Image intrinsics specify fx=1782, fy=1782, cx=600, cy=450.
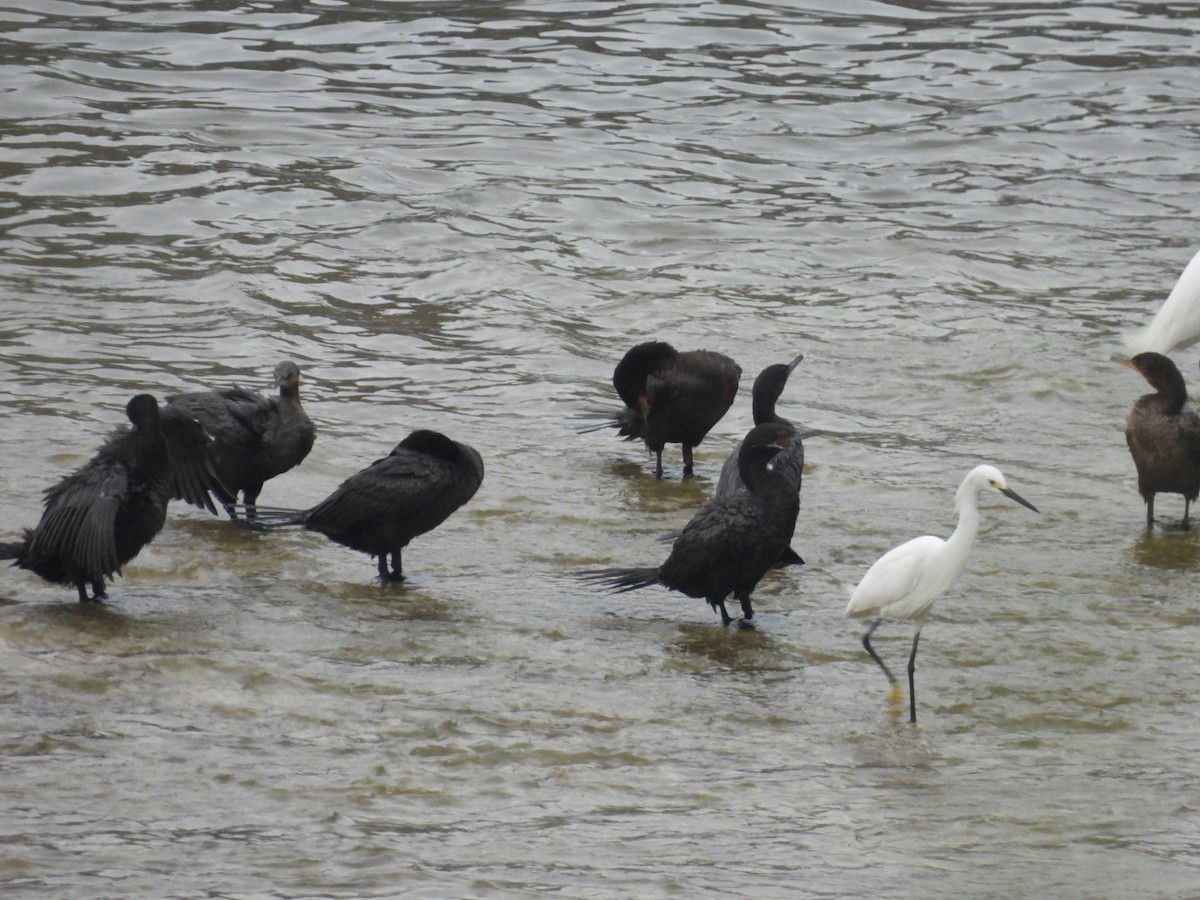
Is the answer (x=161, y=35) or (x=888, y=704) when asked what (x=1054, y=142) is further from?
(x=888, y=704)

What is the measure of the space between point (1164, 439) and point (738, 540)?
8.29 ft

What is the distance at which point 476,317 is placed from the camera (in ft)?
42.5

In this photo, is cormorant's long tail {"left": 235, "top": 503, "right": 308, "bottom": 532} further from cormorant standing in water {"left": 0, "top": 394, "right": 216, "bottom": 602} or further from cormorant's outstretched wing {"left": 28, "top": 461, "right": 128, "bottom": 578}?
cormorant's outstretched wing {"left": 28, "top": 461, "right": 128, "bottom": 578}

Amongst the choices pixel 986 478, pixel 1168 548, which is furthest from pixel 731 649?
pixel 1168 548

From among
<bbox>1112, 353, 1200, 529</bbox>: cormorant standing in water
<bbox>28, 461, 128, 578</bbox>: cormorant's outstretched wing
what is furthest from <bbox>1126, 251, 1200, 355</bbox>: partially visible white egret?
<bbox>28, 461, 128, 578</bbox>: cormorant's outstretched wing

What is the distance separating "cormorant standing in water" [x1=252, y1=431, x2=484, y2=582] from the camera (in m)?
7.70

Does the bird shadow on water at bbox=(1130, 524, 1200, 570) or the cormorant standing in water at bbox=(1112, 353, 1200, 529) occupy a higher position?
the cormorant standing in water at bbox=(1112, 353, 1200, 529)

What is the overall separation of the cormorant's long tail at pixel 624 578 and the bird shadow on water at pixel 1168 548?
7.90ft

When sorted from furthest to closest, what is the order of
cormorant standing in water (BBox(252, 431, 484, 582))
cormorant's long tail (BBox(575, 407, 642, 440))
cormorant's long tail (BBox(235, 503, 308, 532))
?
cormorant's long tail (BBox(575, 407, 642, 440)), cormorant's long tail (BBox(235, 503, 308, 532)), cormorant standing in water (BBox(252, 431, 484, 582))

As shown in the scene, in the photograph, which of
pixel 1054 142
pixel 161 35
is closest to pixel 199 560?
pixel 1054 142

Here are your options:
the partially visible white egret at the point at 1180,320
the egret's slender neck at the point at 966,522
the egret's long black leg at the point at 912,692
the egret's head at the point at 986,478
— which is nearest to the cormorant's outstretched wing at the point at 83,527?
the egret's long black leg at the point at 912,692

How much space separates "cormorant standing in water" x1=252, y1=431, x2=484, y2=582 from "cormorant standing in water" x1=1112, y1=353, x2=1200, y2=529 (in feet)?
10.8

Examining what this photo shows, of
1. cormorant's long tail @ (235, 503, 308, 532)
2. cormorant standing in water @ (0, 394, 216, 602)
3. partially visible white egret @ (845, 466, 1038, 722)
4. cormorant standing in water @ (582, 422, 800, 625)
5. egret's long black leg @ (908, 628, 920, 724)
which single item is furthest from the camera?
cormorant's long tail @ (235, 503, 308, 532)

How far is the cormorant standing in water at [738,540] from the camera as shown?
7363mm
